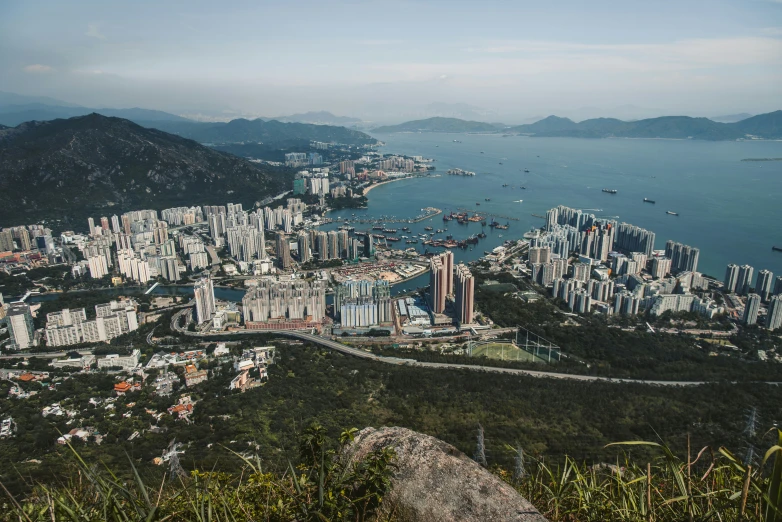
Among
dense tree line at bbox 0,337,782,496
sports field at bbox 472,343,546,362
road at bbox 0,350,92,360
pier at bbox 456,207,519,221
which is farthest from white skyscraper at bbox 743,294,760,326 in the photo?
road at bbox 0,350,92,360

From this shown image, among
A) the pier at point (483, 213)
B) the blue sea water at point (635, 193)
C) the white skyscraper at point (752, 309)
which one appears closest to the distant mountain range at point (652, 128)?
the blue sea water at point (635, 193)

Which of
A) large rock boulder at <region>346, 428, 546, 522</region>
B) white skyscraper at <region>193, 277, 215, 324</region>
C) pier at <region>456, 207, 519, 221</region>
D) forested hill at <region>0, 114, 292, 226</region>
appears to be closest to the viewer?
large rock boulder at <region>346, 428, 546, 522</region>

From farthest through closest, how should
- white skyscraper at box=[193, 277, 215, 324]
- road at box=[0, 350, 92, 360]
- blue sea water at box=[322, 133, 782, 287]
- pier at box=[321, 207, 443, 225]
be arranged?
pier at box=[321, 207, 443, 225], blue sea water at box=[322, 133, 782, 287], white skyscraper at box=[193, 277, 215, 324], road at box=[0, 350, 92, 360]

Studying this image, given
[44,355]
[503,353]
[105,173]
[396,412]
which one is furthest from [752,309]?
[105,173]

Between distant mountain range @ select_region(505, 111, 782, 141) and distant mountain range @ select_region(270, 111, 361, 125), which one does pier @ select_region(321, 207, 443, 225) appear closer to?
distant mountain range @ select_region(505, 111, 782, 141)

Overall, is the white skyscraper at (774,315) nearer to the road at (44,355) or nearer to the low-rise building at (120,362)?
the low-rise building at (120,362)

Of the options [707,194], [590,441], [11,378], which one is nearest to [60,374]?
[11,378]

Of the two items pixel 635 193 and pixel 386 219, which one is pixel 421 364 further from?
pixel 635 193

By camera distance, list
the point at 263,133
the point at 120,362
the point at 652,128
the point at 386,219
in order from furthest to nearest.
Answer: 1. the point at 652,128
2. the point at 263,133
3. the point at 386,219
4. the point at 120,362
